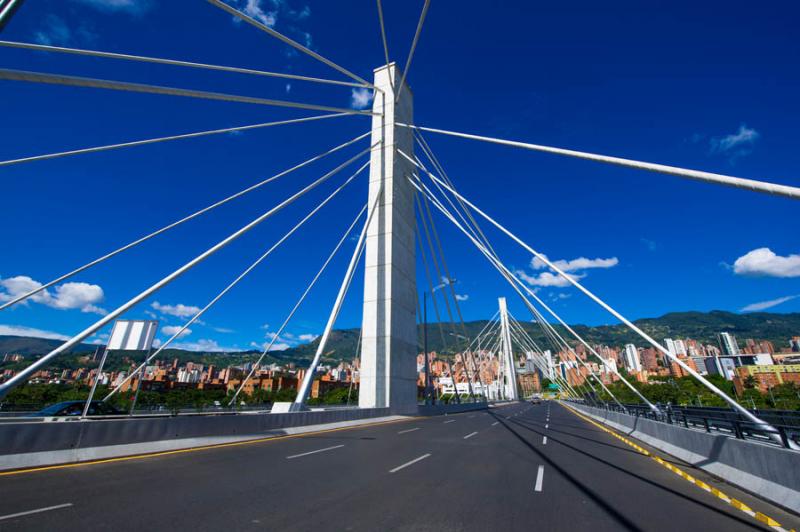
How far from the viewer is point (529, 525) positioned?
5109mm

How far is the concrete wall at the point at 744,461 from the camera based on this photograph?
6.18 metres

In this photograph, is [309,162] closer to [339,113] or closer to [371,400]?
[339,113]

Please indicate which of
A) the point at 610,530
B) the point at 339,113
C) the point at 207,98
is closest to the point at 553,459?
the point at 610,530

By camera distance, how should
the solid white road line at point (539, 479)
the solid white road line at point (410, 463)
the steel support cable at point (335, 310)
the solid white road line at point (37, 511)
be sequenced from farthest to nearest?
the steel support cable at point (335, 310)
the solid white road line at point (410, 463)
the solid white road line at point (539, 479)
the solid white road line at point (37, 511)

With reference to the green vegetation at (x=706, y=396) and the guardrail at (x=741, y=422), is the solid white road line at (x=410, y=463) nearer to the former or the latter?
the guardrail at (x=741, y=422)

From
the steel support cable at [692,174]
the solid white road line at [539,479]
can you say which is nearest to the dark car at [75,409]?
the solid white road line at [539,479]

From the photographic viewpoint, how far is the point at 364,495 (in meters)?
6.38

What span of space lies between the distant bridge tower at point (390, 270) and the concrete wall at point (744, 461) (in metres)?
15.9

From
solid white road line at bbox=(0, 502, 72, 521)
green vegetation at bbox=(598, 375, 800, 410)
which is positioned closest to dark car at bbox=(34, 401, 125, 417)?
solid white road line at bbox=(0, 502, 72, 521)

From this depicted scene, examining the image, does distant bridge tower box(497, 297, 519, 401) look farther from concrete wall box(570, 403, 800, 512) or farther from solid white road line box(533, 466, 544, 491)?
solid white road line box(533, 466, 544, 491)

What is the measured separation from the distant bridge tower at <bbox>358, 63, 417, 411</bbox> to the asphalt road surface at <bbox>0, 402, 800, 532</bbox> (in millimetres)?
14807

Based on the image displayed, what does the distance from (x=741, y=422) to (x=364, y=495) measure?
9008 mm

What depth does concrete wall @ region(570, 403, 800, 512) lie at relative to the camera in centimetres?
618

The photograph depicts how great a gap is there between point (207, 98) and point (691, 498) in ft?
50.7
